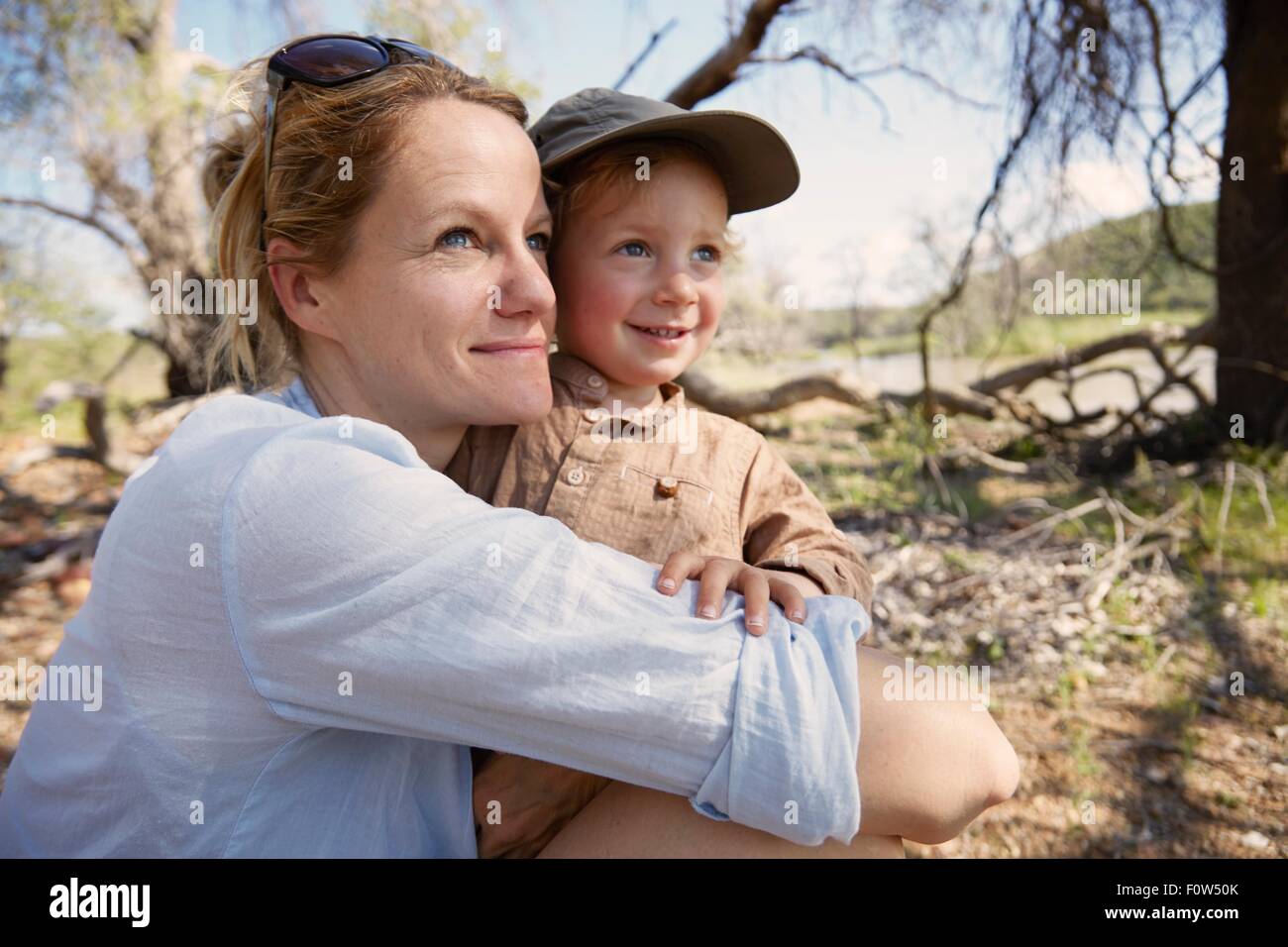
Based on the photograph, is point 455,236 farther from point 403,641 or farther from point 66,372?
point 66,372

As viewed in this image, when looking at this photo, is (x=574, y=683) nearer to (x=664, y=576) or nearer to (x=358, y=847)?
(x=664, y=576)

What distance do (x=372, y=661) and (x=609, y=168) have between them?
1.14 meters

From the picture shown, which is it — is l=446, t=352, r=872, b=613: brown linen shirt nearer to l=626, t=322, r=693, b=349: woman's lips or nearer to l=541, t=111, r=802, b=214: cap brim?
l=626, t=322, r=693, b=349: woman's lips

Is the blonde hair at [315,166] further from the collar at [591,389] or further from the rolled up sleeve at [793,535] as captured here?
the rolled up sleeve at [793,535]

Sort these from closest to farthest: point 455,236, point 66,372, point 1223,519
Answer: point 455,236 → point 1223,519 → point 66,372

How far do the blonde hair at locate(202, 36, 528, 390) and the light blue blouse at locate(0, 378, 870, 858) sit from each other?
431 mm

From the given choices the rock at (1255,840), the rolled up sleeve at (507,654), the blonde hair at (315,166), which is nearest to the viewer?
the rolled up sleeve at (507,654)

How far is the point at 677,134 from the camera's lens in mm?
1776

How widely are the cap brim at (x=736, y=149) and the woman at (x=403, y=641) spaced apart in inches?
11.7

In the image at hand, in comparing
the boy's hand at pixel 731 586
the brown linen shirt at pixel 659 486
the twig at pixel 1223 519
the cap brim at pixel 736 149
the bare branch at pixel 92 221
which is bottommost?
the twig at pixel 1223 519

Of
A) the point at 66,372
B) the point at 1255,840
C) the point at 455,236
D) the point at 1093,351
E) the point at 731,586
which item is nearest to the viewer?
the point at 731,586

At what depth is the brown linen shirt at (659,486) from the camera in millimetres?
1553

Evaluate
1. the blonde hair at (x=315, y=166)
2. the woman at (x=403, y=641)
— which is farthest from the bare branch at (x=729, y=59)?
the woman at (x=403, y=641)

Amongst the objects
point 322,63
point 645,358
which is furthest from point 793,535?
point 322,63
